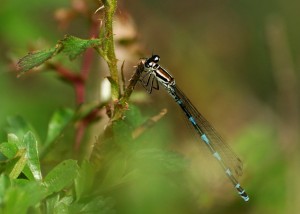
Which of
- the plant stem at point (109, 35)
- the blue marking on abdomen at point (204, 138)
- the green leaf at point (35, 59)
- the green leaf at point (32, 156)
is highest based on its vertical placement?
the blue marking on abdomen at point (204, 138)

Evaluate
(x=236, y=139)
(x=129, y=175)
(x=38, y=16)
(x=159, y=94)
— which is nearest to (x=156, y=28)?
(x=38, y=16)

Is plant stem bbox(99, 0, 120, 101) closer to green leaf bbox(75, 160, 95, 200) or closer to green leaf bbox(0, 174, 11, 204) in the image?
green leaf bbox(75, 160, 95, 200)

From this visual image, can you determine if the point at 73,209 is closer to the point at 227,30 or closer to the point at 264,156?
the point at 264,156

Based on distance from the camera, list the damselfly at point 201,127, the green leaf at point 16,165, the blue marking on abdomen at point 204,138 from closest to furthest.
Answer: the green leaf at point 16,165, the damselfly at point 201,127, the blue marking on abdomen at point 204,138

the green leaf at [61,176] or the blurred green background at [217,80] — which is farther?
the blurred green background at [217,80]

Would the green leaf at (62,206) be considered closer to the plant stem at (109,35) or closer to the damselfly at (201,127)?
the plant stem at (109,35)

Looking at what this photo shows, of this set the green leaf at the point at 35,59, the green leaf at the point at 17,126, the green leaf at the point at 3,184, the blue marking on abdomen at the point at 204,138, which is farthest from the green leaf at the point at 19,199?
the blue marking on abdomen at the point at 204,138

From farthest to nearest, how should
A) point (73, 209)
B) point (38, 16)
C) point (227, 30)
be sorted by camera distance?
point (227, 30)
point (38, 16)
point (73, 209)
